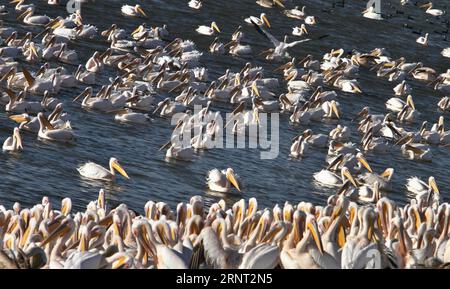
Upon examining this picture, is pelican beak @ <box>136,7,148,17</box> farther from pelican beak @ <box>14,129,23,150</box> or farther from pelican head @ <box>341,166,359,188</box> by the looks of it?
pelican beak @ <box>14,129,23,150</box>

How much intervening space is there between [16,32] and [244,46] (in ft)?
25.5

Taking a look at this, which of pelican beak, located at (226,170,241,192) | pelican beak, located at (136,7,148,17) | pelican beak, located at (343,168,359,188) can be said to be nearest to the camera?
pelican beak, located at (226,170,241,192)

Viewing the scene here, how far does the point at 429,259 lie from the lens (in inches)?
682

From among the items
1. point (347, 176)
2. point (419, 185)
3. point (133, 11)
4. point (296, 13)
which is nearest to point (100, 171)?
point (347, 176)

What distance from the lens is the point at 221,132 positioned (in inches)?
1169

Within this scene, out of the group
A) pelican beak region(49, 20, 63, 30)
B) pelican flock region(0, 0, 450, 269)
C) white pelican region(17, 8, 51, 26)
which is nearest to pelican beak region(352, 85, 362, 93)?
pelican flock region(0, 0, 450, 269)

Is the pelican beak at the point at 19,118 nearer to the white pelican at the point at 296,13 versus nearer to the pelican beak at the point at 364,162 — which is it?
the pelican beak at the point at 364,162

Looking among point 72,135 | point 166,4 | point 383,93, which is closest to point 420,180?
point 72,135

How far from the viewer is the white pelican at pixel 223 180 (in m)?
25.4

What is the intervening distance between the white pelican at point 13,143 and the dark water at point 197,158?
0.75ft

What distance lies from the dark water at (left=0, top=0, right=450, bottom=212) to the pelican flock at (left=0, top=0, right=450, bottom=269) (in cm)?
7

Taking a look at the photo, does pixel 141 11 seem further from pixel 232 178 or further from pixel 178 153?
pixel 232 178

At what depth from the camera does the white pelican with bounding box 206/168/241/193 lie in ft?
83.3
